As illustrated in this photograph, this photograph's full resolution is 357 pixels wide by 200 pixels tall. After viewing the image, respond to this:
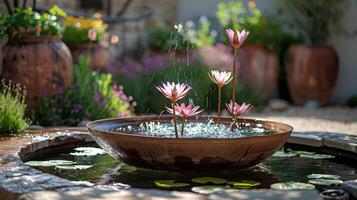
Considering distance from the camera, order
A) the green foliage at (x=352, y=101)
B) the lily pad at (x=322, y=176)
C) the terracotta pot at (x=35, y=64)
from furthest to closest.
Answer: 1. the green foliage at (x=352, y=101)
2. the terracotta pot at (x=35, y=64)
3. the lily pad at (x=322, y=176)

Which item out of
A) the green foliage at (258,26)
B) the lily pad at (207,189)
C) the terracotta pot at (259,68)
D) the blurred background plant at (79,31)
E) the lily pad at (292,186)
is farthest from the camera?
the green foliage at (258,26)

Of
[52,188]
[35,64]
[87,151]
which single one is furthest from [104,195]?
[35,64]

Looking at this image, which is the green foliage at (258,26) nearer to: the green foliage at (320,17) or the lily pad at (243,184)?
the green foliage at (320,17)

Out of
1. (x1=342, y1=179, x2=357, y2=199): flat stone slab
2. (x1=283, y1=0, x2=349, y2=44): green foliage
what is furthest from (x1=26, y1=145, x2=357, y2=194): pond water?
(x1=283, y1=0, x2=349, y2=44): green foliage

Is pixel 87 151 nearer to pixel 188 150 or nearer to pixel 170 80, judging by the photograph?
pixel 188 150

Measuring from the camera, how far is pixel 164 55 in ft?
32.5

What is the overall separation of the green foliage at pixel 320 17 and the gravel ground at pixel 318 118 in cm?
112

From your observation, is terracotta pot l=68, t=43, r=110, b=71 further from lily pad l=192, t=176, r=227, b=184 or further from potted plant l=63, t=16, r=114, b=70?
lily pad l=192, t=176, r=227, b=184

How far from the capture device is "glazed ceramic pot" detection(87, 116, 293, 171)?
3.48 metres

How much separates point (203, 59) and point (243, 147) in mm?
5320

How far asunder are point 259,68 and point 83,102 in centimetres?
375

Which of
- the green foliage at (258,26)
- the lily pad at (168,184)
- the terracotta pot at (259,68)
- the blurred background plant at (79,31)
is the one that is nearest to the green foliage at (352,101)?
the terracotta pot at (259,68)

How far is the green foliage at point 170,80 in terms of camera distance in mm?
8195

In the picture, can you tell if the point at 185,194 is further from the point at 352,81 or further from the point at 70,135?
the point at 352,81
